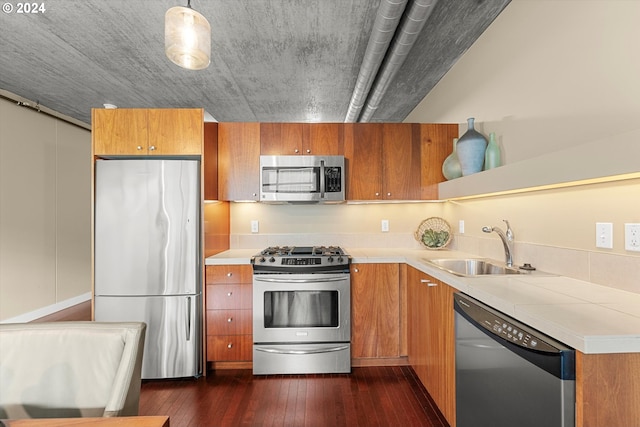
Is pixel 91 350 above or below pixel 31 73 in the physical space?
below

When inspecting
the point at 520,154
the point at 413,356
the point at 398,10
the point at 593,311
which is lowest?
the point at 413,356

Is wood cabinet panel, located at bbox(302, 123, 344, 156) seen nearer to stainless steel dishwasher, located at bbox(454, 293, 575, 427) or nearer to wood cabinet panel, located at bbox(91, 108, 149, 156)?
wood cabinet panel, located at bbox(91, 108, 149, 156)

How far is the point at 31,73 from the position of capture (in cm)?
315

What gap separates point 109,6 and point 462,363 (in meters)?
3.15

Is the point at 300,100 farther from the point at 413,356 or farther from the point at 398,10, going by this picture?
the point at 413,356

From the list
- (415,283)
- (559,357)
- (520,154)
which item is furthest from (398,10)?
(559,357)

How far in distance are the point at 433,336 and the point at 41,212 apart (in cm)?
477

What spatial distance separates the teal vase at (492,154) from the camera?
2.22m

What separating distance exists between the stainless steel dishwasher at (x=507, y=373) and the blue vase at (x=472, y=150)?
116 cm

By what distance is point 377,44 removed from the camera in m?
2.38

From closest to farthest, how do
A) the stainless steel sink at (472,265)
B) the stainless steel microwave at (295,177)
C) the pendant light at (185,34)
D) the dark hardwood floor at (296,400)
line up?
1. the pendant light at (185,34)
2. the dark hardwood floor at (296,400)
3. the stainless steel sink at (472,265)
4. the stainless steel microwave at (295,177)

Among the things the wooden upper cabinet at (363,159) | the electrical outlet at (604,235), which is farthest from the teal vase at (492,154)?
the wooden upper cabinet at (363,159)

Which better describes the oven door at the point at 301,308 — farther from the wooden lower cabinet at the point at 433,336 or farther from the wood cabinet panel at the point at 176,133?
the wood cabinet panel at the point at 176,133

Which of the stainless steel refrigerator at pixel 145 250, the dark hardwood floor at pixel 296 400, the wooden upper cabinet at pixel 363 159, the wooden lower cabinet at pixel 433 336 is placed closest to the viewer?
the wooden lower cabinet at pixel 433 336
